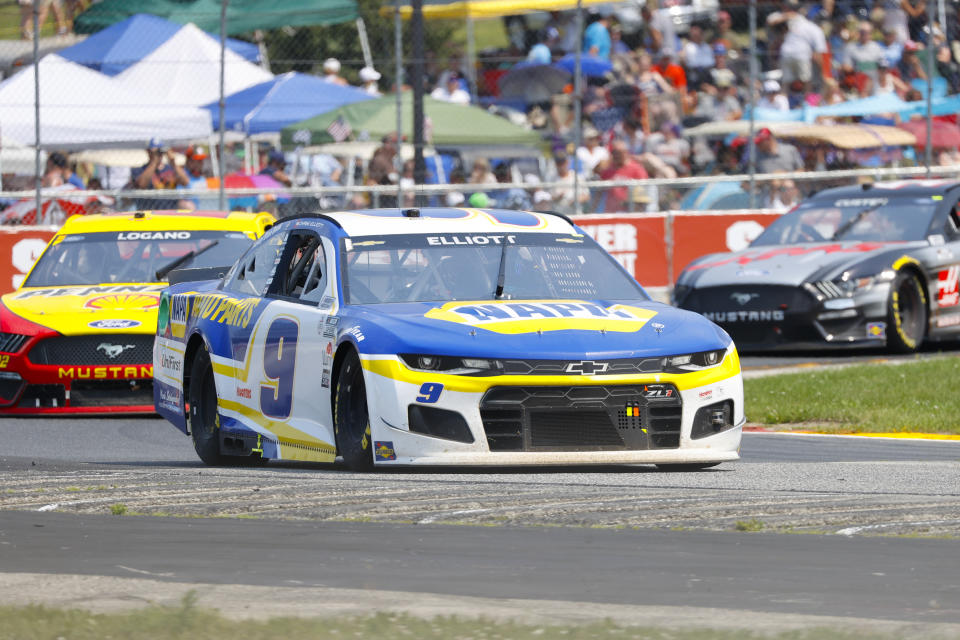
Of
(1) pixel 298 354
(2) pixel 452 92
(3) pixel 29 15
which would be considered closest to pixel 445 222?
(1) pixel 298 354

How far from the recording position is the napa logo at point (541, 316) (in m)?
7.89

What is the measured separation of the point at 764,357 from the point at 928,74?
613 centimetres

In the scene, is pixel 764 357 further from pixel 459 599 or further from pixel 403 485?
pixel 459 599

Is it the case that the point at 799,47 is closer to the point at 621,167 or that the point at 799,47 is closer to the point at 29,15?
the point at 621,167

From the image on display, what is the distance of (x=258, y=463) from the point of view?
31.3 ft

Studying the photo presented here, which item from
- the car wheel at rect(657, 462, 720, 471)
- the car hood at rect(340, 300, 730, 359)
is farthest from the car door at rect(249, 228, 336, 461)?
the car wheel at rect(657, 462, 720, 471)

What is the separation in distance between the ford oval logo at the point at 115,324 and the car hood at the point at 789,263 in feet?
19.3

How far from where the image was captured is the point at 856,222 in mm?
16922

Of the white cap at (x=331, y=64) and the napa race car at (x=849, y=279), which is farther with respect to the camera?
the white cap at (x=331, y=64)

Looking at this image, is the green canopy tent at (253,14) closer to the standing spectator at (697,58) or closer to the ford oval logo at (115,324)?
the standing spectator at (697,58)

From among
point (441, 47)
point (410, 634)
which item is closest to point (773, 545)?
point (410, 634)

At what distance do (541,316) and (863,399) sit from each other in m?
5.25

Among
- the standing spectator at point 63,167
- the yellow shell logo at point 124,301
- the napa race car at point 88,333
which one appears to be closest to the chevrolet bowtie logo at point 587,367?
the napa race car at point 88,333

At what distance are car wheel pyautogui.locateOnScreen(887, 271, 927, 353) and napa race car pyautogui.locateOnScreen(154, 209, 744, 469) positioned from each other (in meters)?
7.25
